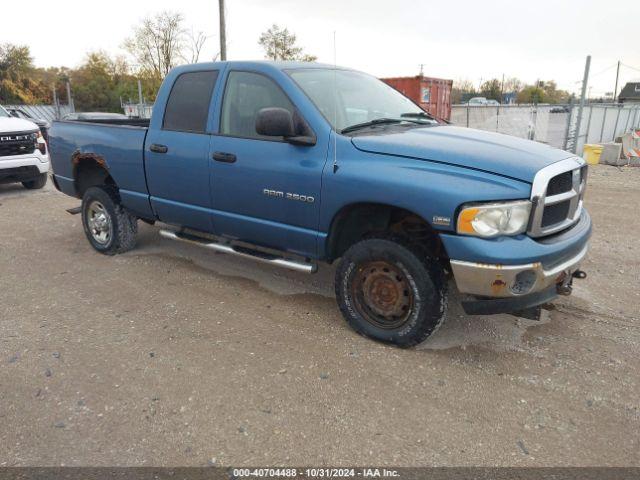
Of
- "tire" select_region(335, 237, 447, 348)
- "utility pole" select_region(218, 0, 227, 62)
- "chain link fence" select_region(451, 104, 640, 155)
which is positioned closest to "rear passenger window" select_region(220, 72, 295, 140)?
"tire" select_region(335, 237, 447, 348)

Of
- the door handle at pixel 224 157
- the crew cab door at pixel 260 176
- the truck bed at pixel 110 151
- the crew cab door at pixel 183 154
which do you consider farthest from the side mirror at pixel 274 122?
the truck bed at pixel 110 151

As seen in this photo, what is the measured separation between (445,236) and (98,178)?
13.4 feet

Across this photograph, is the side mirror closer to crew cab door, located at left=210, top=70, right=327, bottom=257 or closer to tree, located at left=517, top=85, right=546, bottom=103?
crew cab door, located at left=210, top=70, right=327, bottom=257

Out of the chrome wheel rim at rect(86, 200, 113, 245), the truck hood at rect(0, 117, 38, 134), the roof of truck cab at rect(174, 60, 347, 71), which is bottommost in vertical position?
the chrome wheel rim at rect(86, 200, 113, 245)

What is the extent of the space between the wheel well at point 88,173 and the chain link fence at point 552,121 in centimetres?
1290

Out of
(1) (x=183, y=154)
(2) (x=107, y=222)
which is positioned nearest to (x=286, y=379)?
(1) (x=183, y=154)

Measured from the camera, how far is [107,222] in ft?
17.8

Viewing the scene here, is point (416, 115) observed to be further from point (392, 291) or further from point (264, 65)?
point (392, 291)

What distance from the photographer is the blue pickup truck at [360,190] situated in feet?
9.59

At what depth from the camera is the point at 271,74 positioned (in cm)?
384

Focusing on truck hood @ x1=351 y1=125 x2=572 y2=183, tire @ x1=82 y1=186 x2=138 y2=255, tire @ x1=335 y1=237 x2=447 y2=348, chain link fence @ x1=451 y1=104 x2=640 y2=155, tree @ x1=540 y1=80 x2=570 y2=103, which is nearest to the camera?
truck hood @ x1=351 y1=125 x2=572 y2=183

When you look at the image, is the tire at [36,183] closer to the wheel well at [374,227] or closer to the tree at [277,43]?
the wheel well at [374,227]

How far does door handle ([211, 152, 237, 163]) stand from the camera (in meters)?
3.94

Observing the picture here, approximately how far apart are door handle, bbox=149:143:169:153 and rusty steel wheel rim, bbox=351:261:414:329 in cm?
214
